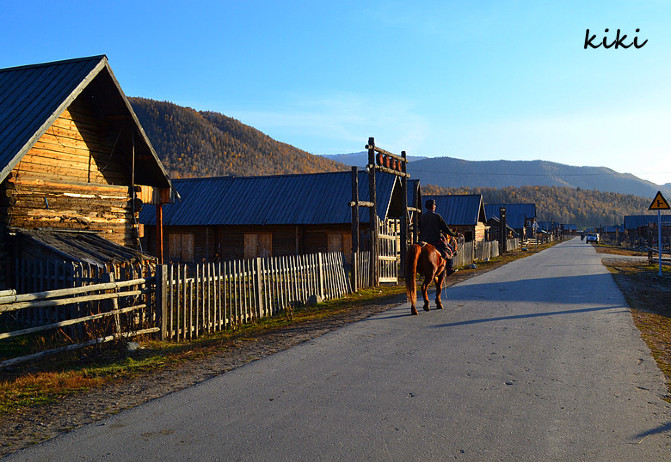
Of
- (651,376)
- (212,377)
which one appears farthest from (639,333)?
(212,377)

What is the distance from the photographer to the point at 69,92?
42.0ft

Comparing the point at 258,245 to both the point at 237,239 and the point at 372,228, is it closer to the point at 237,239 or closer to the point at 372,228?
the point at 237,239

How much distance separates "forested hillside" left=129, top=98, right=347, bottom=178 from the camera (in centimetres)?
10706

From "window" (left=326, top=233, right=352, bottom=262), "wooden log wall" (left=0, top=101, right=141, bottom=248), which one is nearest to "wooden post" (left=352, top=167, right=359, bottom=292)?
"wooden log wall" (left=0, top=101, right=141, bottom=248)

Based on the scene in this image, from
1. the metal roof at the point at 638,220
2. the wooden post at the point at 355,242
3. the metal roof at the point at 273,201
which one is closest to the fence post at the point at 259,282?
the wooden post at the point at 355,242

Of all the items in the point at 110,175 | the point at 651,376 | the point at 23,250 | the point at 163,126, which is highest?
the point at 163,126

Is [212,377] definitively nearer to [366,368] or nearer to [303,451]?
[366,368]

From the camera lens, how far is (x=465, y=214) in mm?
52719

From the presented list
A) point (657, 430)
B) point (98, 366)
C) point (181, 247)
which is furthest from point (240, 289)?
point (181, 247)

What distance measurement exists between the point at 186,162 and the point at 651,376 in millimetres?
105575

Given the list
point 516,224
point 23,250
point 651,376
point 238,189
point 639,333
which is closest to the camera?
point 651,376

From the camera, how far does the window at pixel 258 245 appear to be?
31.9 meters

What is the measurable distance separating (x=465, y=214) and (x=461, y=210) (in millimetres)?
782

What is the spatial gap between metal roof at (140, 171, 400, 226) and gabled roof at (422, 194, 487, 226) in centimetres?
2116
